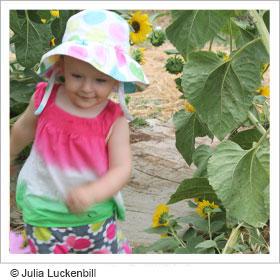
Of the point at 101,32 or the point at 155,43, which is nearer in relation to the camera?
the point at 101,32

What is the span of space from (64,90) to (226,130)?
36 cm

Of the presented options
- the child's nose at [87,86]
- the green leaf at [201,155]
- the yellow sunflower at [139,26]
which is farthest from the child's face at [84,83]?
the yellow sunflower at [139,26]

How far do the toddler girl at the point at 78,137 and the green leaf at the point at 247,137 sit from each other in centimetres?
42

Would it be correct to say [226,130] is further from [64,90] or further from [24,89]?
[24,89]

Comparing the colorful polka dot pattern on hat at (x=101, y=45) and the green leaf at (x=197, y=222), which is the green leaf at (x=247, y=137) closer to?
the green leaf at (x=197, y=222)

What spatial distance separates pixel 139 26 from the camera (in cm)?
212

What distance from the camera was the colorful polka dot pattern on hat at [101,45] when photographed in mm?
1452

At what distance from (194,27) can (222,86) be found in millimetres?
143

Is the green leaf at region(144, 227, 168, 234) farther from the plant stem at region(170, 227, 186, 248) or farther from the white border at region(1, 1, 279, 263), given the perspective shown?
the white border at region(1, 1, 279, 263)

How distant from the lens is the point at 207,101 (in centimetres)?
163

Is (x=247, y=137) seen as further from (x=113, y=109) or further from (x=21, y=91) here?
(x=21, y=91)

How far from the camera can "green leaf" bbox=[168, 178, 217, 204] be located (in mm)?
1761
